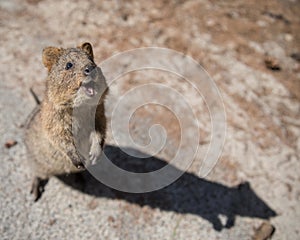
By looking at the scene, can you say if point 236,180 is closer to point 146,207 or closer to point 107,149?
point 146,207

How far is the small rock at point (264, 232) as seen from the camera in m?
5.89

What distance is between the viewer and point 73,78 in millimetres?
4637

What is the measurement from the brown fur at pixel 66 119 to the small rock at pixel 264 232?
247 centimetres

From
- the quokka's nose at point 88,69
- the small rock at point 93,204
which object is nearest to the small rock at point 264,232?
the small rock at point 93,204

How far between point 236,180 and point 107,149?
1.98 m

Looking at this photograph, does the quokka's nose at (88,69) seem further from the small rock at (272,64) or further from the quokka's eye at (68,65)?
the small rock at (272,64)

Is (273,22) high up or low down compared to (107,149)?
up

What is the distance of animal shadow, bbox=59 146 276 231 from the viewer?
6.03 metres

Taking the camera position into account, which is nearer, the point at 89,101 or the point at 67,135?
the point at 89,101

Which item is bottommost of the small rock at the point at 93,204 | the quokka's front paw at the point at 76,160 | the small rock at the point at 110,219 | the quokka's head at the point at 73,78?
the small rock at the point at 110,219

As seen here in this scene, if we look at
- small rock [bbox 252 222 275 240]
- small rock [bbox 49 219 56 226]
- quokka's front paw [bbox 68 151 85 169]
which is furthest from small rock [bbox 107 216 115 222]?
small rock [bbox 252 222 275 240]

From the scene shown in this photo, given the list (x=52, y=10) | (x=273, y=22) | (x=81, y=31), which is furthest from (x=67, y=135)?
(x=273, y=22)

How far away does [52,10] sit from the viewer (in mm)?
8062

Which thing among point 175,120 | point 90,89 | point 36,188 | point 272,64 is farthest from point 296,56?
point 36,188
